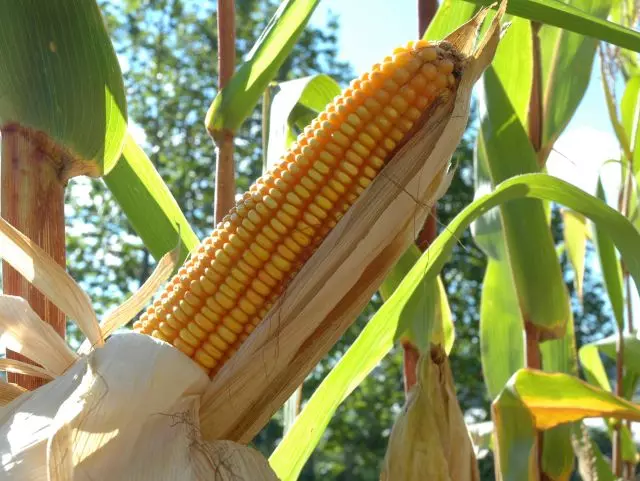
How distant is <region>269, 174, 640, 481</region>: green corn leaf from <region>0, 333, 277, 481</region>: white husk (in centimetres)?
22

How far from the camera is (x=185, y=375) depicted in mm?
624

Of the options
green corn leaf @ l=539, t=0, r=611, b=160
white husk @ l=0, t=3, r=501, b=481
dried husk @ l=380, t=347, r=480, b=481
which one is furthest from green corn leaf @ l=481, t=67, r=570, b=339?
white husk @ l=0, t=3, r=501, b=481

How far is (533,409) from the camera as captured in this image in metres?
0.97

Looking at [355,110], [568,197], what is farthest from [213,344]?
[568,197]

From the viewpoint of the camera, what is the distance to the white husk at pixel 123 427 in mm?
588

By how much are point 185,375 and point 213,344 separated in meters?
0.04

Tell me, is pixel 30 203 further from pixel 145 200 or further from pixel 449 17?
pixel 449 17

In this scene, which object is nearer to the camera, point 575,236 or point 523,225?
point 523,225

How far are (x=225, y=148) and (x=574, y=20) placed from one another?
0.40 metres

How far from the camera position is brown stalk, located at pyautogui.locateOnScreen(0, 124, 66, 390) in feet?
2.41

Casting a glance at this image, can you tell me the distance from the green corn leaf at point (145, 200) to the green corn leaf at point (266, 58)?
11cm

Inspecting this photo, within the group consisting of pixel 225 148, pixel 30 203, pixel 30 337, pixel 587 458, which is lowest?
pixel 587 458

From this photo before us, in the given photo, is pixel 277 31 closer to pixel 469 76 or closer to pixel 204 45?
pixel 469 76

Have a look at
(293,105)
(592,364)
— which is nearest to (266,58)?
(293,105)
